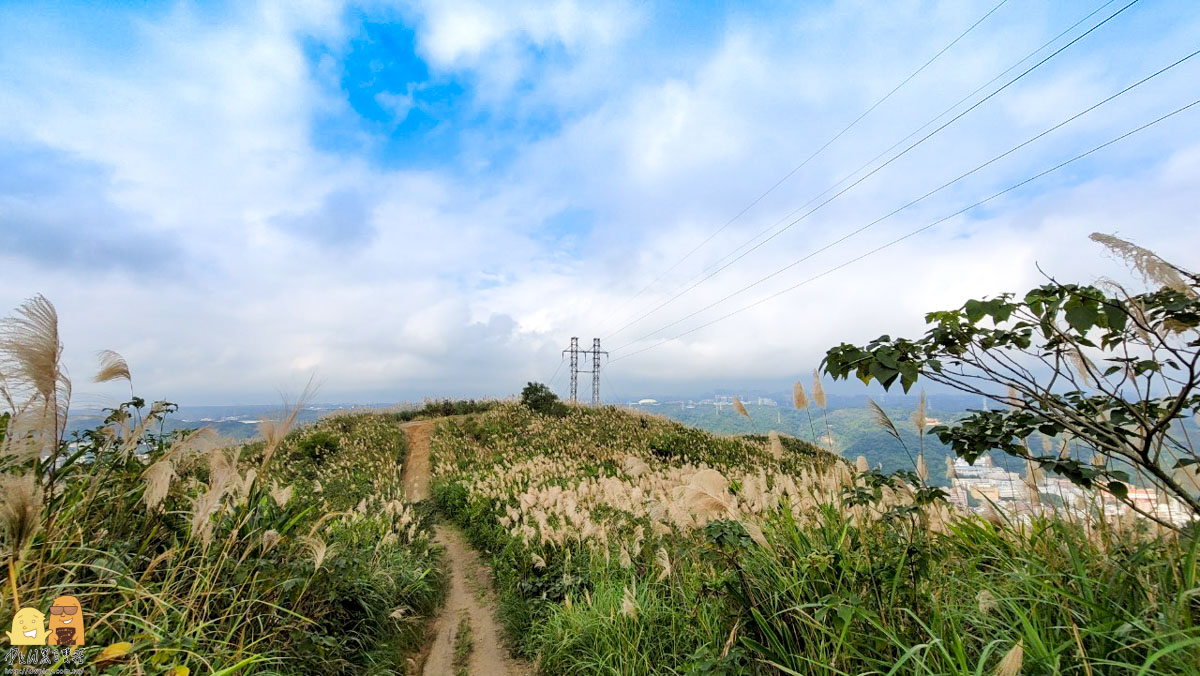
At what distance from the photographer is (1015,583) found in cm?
276

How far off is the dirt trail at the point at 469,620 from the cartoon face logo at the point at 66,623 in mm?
3228

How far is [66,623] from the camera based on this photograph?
251 centimetres

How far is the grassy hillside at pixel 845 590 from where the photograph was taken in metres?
2.26

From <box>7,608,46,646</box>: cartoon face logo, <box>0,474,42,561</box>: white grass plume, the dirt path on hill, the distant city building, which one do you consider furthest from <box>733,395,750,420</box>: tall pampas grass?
the dirt path on hill

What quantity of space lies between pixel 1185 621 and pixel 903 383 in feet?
4.65

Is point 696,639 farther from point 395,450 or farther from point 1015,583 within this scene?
point 395,450

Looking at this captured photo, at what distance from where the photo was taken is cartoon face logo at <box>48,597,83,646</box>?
2451 millimetres

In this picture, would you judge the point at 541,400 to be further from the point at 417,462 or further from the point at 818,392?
the point at 818,392

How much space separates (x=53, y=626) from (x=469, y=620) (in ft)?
14.2

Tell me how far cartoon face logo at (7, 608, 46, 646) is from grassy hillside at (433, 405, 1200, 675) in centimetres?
332

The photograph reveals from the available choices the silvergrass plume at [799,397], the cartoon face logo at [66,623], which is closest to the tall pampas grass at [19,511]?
the cartoon face logo at [66,623]

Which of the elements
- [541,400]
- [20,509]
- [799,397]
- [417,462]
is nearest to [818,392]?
[799,397]

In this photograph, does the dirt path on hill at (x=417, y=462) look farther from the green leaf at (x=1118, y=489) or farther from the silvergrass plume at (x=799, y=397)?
the green leaf at (x=1118, y=489)

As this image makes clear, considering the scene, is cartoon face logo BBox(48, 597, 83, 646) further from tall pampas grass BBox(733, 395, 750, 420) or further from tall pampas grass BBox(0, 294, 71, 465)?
tall pampas grass BBox(733, 395, 750, 420)
